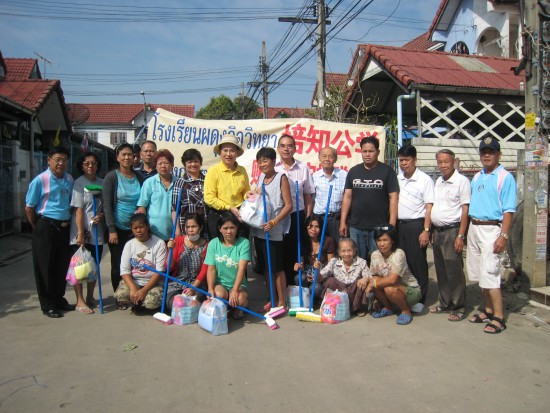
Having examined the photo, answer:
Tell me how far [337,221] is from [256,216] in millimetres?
1099

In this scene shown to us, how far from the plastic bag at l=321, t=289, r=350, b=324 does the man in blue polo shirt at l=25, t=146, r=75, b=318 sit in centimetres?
259

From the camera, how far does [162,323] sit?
410 cm

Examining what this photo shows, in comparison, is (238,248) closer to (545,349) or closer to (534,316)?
(545,349)

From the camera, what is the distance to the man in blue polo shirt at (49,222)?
→ 427 centimetres

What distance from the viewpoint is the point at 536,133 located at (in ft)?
15.6

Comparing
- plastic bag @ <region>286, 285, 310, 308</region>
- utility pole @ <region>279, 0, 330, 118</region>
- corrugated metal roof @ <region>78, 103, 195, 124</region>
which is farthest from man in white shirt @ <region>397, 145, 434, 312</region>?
corrugated metal roof @ <region>78, 103, 195, 124</region>

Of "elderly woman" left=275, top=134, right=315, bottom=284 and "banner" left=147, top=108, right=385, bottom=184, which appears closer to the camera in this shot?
"elderly woman" left=275, top=134, right=315, bottom=284

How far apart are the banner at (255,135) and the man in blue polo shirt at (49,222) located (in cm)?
212

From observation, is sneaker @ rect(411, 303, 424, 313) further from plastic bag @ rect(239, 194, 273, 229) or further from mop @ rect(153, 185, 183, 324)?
mop @ rect(153, 185, 183, 324)

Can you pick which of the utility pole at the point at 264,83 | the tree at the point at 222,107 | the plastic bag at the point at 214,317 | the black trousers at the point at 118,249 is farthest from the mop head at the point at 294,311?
the tree at the point at 222,107

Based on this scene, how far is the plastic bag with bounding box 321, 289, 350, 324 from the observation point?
414 centimetres

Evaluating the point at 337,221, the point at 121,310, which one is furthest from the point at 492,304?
the point at 121,310

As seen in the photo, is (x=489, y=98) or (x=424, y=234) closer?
(x=424, y=234)

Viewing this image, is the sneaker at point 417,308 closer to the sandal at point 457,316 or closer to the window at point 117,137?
the sandal at point 457,316
